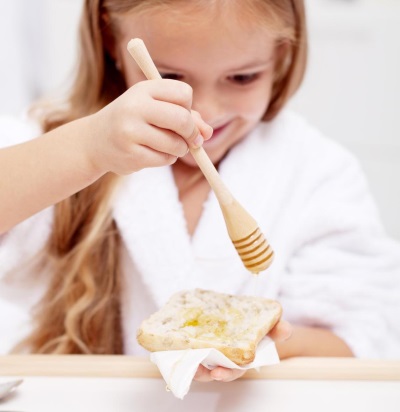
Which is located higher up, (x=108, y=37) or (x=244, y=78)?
(x=108, y=37)

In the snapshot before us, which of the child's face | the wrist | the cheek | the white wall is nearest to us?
the wrist

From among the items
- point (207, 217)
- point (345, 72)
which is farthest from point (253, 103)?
point (345, 72)

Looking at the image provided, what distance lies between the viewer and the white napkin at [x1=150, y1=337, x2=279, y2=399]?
53 centimetres

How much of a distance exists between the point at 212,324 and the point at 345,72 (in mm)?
1589

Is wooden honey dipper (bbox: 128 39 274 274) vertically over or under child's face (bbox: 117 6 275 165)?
under

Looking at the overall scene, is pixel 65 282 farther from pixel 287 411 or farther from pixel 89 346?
pixel 287 411

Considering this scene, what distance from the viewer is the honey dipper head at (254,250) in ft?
1.97

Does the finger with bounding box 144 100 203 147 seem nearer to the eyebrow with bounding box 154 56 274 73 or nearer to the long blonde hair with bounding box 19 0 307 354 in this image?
the eyebrow with bounding box 154 56 274 73

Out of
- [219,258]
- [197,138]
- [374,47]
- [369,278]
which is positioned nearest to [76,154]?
[197,138]

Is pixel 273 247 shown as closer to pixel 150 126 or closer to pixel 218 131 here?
pixel 218 131

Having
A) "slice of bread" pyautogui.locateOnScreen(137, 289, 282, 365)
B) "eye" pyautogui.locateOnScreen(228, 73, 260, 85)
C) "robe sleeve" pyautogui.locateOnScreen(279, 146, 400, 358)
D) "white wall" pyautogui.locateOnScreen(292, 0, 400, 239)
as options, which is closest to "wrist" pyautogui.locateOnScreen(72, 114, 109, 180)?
"slice of bread" pyautogui.locateOnScreen(137, 289, 282, 365)

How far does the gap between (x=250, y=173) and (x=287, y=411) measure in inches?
18.9

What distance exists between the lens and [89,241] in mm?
915

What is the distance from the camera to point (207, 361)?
569 millimetres
